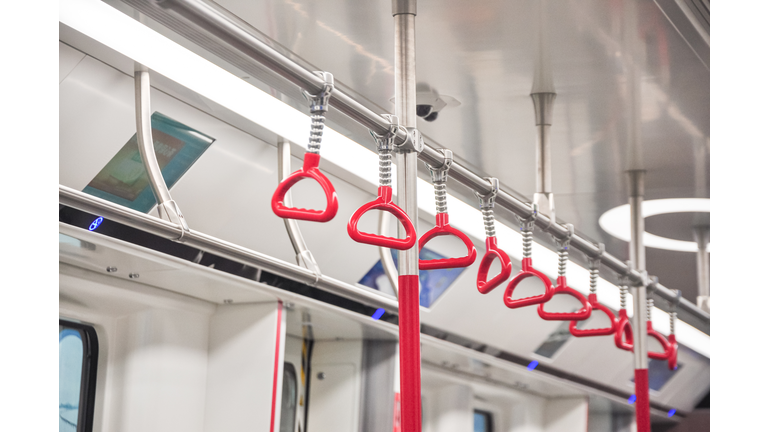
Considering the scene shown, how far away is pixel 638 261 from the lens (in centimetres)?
549

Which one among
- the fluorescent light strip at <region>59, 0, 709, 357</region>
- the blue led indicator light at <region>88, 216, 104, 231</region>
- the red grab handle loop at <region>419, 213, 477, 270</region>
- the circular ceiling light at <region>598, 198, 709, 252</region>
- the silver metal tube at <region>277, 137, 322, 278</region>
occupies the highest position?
the circular ceiling light at <region>598, 198, 709, 252</region>

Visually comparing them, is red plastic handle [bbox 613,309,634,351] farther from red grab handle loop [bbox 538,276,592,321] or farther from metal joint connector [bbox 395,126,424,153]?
metal joint connector [bbox 395,126,424,153]

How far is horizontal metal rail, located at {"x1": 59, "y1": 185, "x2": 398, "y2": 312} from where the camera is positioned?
9.79ft

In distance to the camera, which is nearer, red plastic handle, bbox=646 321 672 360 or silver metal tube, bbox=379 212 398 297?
silver metal tube, bbox=379 212 398 297

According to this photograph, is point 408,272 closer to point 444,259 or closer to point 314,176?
point 444,259

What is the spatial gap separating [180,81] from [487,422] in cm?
712

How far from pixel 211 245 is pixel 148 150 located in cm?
51

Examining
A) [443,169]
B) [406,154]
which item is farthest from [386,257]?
[406,154]

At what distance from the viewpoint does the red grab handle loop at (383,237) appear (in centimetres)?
212

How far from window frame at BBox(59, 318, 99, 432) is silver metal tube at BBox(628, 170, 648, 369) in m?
3.35

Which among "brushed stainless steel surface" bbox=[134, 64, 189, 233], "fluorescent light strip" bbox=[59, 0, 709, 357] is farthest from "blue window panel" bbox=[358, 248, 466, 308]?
"brushed stainless steel surface" bbox=[134, 64, 189, 233]

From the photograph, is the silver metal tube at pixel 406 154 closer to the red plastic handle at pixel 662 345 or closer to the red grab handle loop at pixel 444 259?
the red grab handle loop at pixel 444 259

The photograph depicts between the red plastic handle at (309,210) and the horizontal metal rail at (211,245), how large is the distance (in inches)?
49.6
